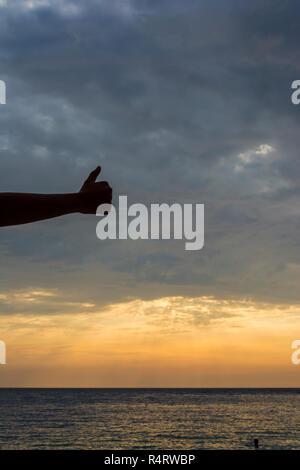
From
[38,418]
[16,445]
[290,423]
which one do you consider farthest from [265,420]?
[16,445]

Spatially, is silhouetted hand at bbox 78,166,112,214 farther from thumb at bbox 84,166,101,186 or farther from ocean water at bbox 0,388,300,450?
ocean water at bbox 0,388,300,450

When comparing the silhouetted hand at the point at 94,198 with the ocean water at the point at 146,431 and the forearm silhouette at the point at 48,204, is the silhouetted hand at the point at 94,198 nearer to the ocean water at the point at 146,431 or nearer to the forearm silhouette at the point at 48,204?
the forearm silhouette at the point at 48,204

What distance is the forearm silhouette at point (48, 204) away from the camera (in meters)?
1.54

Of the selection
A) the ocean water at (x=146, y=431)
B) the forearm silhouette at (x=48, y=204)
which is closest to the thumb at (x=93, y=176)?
the forearm silhouette at (x=48, y=204)

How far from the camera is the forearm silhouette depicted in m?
1.54

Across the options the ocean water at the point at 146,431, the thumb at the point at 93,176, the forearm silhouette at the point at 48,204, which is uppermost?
the thumb at the point at 93,176

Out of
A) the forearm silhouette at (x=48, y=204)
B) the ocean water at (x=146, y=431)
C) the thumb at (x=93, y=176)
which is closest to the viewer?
the forearm silhouette at (x=48, y=204)

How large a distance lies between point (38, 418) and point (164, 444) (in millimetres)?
33974

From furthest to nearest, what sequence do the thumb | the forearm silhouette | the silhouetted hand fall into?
the thumb, the silhouetted hand, the forearm silhouette

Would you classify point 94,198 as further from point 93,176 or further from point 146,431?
point 146,431

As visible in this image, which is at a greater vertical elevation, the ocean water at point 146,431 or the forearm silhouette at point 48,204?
the forearm silhouette at point 48,204

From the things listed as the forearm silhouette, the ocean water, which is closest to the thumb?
the forearm silhouette

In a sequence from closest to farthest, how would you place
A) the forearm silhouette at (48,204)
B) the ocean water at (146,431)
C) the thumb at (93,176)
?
the forearm silhouette at (48,204) → the thumb at (93,176) → the ocean water at (146,431)

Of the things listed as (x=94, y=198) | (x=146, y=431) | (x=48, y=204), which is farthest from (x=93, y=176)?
(x=146, y=431)
